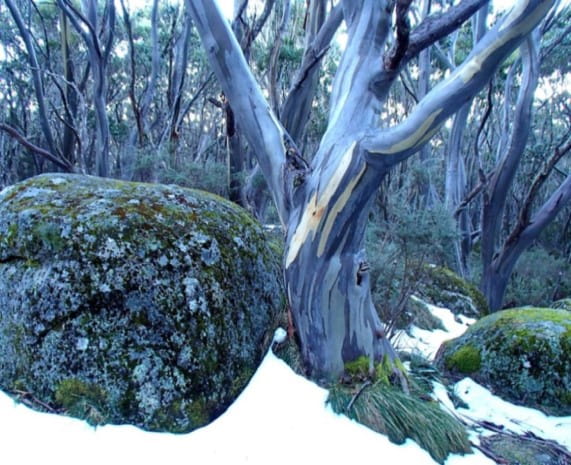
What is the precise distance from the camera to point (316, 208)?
3119 millimetres

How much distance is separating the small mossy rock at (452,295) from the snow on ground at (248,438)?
389 cm

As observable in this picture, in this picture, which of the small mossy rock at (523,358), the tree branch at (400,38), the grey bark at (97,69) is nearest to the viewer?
the tree branch at (400,38)

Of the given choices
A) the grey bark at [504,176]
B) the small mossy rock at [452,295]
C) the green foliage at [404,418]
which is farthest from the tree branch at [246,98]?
the grey bark at [504,176]

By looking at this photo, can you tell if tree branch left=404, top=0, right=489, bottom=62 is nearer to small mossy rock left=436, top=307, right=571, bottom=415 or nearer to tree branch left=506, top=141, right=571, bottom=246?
small mossy rock left=436, top=307, right=571, bottom=415

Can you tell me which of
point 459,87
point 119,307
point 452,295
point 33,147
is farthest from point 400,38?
point 33,147

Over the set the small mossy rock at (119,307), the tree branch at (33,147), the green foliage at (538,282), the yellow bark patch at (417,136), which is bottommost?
the green foliage at (538,282)

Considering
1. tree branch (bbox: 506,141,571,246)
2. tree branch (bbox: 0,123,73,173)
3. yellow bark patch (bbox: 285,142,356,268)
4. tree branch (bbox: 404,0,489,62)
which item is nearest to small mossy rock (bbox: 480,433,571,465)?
yellow bark patch (bbox: 285,142,356,268)

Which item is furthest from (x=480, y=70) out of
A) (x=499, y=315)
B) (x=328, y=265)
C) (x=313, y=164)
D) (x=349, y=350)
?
(x=499, y=315)

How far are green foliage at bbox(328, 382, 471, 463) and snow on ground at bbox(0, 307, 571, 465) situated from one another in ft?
0.17

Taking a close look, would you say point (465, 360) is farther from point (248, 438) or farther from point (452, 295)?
point (452, 295)

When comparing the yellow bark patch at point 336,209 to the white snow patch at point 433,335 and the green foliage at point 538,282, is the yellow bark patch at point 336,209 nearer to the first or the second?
the white snow patch at point 433,335

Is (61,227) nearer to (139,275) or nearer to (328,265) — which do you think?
(139,275)

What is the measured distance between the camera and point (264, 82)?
13352 millimetres

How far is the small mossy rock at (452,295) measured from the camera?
7000 mm
